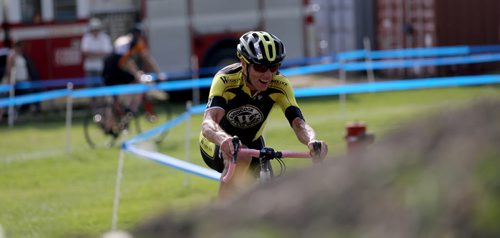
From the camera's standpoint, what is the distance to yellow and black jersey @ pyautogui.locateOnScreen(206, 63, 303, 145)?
7594 millimetres

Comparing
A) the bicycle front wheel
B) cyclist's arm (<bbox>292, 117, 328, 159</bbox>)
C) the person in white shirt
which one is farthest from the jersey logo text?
the person in white shirt

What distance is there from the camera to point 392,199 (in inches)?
96.0

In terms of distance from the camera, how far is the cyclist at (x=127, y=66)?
18.3 metres

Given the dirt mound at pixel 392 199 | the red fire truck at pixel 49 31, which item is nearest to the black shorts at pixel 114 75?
the red fire truck at pixel 49 31

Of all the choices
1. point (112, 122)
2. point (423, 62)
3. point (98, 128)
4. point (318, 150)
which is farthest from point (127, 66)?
point (318, 150)

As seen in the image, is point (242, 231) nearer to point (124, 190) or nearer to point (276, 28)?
point (124, 190)

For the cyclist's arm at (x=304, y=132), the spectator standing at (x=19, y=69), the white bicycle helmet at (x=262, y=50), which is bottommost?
the spectator standing at (x=19, y=69)

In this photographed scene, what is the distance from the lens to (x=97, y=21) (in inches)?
993

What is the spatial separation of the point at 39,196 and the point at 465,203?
11.4 m

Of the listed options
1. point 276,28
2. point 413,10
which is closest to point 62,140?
point 276,28

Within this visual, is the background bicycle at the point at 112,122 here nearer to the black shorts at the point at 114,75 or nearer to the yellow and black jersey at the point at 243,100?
the black shorts at the point at 114,75

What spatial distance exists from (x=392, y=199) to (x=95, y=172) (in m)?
13.2

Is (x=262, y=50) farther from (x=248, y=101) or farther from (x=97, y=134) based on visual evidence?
(x=97, y=134)

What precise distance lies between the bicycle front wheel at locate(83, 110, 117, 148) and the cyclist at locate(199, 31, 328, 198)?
35.0ft
